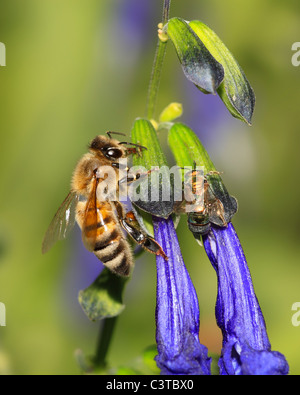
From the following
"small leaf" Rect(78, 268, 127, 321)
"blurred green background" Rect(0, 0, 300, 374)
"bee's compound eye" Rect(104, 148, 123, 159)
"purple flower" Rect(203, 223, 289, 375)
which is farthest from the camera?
"blurred green background" Rect(0, 0, 300, 374)

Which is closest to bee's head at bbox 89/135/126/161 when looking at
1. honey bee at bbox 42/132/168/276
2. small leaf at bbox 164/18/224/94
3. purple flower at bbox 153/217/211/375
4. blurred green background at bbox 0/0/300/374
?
honey bee at bbox 42/132/168/276

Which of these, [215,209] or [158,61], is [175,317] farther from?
[158,61]

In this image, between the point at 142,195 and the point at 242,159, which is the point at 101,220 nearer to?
the point at 142,195

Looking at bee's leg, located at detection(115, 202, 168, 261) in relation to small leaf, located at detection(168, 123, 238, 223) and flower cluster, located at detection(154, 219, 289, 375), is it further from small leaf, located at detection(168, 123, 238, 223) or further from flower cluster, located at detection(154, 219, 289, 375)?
small leaf, located at detection(168, 123, 238, 223)

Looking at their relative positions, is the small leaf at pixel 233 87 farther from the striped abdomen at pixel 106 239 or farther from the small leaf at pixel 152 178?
the striped abdomen at pixel 106 239

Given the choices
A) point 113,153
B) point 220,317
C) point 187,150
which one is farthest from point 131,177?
point 220,317

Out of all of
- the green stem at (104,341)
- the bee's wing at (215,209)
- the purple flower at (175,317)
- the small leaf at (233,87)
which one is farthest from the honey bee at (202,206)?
the green stem at (104,341)

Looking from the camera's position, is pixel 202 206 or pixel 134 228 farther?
pixel 134 228
